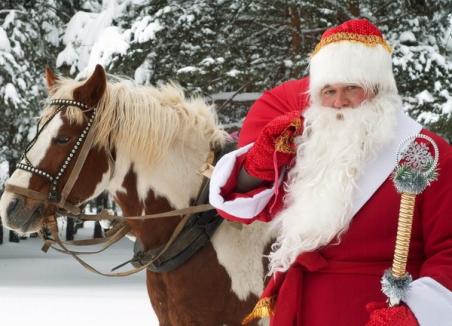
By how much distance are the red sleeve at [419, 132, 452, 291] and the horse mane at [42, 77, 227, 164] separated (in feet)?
5.28

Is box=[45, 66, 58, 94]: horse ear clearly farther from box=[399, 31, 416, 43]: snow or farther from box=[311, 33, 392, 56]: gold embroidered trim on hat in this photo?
box=[399, 31, 416, 43]: snow

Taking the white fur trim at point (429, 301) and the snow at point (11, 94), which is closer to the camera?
the white fur trim at point (429, 301)

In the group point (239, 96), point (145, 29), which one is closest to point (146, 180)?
point (145, 29)

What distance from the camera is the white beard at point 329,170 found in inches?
79.1

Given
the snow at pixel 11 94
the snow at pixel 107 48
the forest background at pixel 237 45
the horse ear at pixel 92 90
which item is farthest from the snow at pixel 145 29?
the horse ear at pixel 92 90

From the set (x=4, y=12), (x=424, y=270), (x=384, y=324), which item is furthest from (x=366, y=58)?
(x=4, y=12)

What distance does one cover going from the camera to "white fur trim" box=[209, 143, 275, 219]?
220 centimetres

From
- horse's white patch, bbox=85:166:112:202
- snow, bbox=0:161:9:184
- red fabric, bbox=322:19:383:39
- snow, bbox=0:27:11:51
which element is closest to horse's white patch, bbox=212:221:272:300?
horse's white patch, bbox=85:166:112:202

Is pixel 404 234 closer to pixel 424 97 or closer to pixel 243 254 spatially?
pixel 243 254

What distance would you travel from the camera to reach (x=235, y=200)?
2195 mm

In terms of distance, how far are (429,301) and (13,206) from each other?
2.14 m

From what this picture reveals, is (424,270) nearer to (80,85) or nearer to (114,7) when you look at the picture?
(80,85)

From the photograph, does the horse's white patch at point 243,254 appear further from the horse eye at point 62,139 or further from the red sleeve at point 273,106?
the horse eye at point 62,139

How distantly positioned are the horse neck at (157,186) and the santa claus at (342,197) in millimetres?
974
